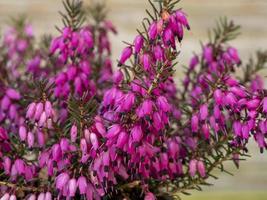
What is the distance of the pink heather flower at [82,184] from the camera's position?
117 centimetres

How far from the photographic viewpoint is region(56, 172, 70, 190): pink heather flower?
119 cm

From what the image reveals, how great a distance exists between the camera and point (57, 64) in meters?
1.83

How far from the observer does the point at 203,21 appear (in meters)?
4.45

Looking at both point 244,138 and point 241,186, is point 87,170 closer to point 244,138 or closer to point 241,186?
point 244,138

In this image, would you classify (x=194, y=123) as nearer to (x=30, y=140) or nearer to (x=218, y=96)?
(x=218, y=96)

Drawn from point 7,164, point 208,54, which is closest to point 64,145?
point 7,164

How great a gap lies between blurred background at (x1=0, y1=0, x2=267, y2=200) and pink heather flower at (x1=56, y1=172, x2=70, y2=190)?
3251 millimetres

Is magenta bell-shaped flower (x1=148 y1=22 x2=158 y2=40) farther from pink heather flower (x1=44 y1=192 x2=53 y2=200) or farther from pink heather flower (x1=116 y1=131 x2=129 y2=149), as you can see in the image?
pink heather flower (x1=44 y1=192 x2=53 y2=200)

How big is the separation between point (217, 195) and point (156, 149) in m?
2.79

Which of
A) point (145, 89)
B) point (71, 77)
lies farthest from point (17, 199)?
point (145, 89)

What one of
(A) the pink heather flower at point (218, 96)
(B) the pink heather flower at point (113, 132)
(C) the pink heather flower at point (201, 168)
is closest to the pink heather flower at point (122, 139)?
(B) the pink heather flower at point (113, 132)

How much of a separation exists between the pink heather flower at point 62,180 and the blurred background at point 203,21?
10.7ft

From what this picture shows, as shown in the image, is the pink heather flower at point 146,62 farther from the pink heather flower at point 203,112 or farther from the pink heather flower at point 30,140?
the pink heather flower at point 30,140

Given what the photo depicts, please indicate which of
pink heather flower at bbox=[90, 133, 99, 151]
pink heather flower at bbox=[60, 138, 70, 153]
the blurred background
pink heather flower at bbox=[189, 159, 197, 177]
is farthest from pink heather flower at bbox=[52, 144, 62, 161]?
the blurred background
